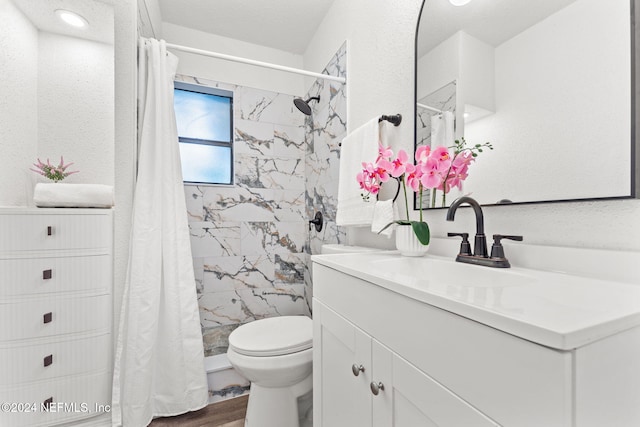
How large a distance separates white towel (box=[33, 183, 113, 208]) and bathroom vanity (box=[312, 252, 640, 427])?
1276mm

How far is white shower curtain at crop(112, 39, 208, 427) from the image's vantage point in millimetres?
1378

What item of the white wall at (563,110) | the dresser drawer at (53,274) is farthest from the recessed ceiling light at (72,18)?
the white wall at (563,110)

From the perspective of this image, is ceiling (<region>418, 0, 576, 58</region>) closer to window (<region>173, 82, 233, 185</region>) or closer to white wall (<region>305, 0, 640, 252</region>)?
white wall (<region>305, 0, 640, 252</region>)

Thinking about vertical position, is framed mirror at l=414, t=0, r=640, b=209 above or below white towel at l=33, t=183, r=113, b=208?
above

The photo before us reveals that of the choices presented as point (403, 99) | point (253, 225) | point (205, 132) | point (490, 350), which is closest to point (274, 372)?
point (490, 350)

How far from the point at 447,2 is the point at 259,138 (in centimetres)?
160

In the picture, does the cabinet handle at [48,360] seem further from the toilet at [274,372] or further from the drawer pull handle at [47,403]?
the toilet at [274,372]

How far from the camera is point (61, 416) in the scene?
1244 mm

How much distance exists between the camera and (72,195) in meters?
1.26

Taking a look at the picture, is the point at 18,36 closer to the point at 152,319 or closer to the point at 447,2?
the point at 152,319

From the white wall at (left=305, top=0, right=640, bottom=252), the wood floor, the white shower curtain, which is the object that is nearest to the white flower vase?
the white wall at (left=305, top=0, right=640, bottom=252)

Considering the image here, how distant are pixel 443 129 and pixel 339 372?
932mm

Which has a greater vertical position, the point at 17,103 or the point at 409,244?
the point at 17,103

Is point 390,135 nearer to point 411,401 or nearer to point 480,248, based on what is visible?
point 480,248
